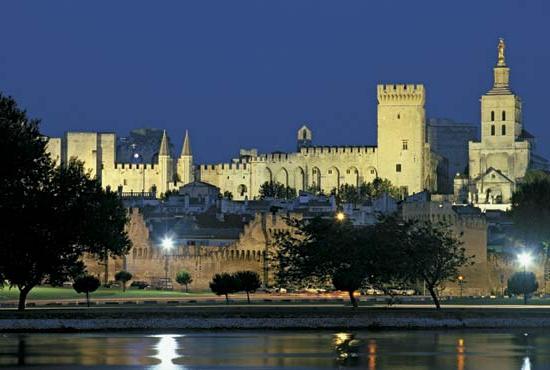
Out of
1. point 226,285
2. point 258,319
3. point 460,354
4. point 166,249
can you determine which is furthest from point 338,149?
point 460,354

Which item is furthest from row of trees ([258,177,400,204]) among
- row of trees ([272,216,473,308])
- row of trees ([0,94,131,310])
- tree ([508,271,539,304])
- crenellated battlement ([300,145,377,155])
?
row of trees ([0,94,131,310])

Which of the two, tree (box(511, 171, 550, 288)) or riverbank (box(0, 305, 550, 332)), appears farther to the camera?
tree (box(511, 171, 550, 288))

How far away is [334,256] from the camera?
63.2 meters

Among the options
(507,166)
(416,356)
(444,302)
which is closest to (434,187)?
(507,166)

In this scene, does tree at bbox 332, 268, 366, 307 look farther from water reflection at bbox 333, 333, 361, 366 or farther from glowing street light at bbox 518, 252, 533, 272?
glowing street light at bbox 518, 252, 533, 272

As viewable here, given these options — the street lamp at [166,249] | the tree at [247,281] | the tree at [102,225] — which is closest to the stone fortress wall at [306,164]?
the street lamp at [166,249]

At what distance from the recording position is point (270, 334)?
50.5 m

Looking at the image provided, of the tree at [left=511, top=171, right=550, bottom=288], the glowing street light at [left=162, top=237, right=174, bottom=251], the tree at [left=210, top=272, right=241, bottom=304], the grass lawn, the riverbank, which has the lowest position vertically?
the riverbank

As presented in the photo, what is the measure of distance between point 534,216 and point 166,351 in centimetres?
7027

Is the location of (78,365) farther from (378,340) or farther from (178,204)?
(178,204)

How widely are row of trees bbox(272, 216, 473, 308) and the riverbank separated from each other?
24.4ft

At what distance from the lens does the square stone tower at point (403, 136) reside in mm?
174500

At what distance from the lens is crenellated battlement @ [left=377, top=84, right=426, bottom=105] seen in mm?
178875

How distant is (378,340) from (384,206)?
82741 millimetres
